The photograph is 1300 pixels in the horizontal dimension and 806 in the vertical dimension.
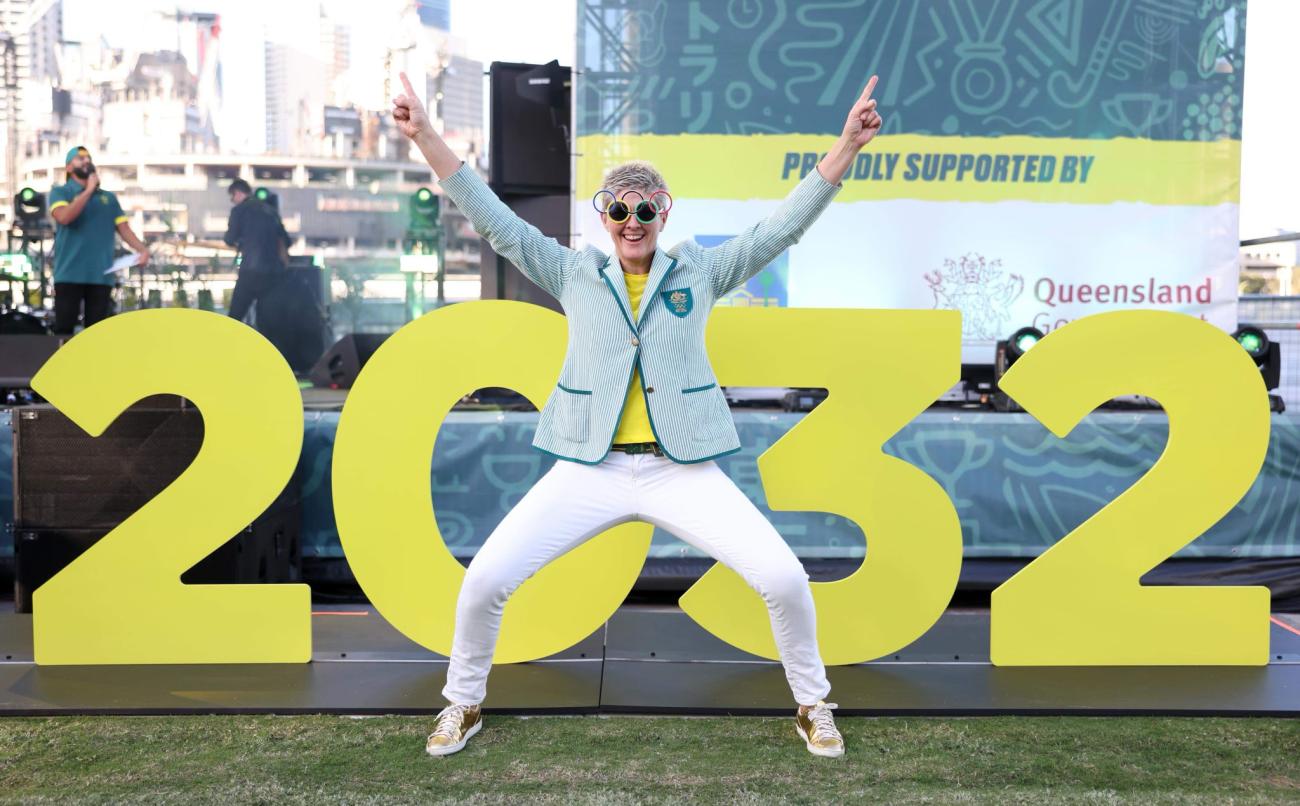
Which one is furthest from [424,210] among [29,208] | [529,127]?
[529,127]

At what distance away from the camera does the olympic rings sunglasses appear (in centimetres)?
318

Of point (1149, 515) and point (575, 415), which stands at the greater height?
A: point (575, 415)

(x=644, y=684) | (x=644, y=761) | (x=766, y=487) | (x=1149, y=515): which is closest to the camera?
(x=644, y=761)

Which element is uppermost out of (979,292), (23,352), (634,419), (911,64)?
(911,64)

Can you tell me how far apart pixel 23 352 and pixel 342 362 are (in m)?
2.61

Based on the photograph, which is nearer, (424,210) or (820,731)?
(820,731)

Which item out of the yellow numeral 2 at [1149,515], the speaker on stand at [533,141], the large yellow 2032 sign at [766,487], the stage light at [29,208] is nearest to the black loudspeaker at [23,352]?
the stage light at [29,208]

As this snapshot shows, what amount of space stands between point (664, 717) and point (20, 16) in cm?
1115

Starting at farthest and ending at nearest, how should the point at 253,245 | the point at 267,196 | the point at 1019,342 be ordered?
the point at 267,196
the point at 253,245
the point at 1019,342

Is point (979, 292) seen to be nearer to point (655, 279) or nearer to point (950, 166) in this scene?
point (950, 166)

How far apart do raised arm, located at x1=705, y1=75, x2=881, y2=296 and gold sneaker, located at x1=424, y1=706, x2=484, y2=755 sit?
4.69 feet

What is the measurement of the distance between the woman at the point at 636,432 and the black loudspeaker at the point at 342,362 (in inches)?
272

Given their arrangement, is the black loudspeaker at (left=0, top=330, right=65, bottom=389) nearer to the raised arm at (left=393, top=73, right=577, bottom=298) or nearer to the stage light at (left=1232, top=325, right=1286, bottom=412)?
the raised arm at (left=393, top=73, right=577, bottom=298)

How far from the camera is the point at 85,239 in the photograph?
7797mm
